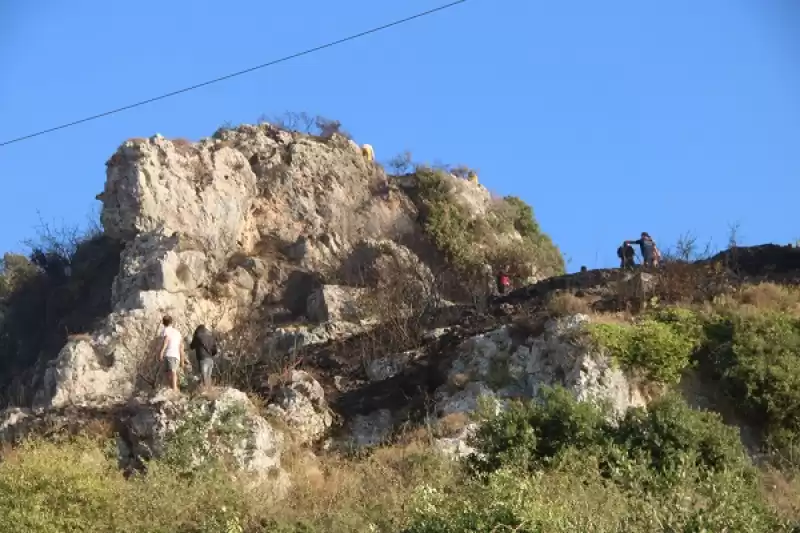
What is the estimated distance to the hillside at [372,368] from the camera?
588 inches

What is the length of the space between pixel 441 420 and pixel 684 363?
14.9ft

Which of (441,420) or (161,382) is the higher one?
(161,382)

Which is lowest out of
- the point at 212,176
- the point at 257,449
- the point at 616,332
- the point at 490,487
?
the point at 490,487

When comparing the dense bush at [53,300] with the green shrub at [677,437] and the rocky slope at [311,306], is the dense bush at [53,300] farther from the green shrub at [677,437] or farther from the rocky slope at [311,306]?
the green shrub at [677,437]

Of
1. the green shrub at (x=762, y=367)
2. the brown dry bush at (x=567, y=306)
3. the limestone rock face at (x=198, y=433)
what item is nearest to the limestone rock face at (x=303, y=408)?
the limestone rock face at (x=198, y=433)

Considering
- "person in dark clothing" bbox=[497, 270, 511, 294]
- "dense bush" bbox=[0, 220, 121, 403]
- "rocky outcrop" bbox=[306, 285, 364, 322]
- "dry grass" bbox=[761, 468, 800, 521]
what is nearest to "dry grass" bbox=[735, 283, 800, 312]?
"dry grass" bbox=[761, 468, 800, 521]

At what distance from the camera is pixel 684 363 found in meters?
20.4

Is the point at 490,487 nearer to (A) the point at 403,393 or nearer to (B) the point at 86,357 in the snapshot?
(A) the point at 403,393

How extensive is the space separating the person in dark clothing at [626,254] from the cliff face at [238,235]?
480cm

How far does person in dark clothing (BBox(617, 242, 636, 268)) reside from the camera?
28.1 meters

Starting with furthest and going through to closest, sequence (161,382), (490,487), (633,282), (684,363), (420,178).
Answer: (420,178), (633,282), (161,382), (684,363), (490,487)

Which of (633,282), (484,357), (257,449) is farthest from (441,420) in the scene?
(633,282)

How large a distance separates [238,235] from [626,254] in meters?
10.8

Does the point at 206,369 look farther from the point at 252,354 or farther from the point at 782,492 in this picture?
the point at 782,492
